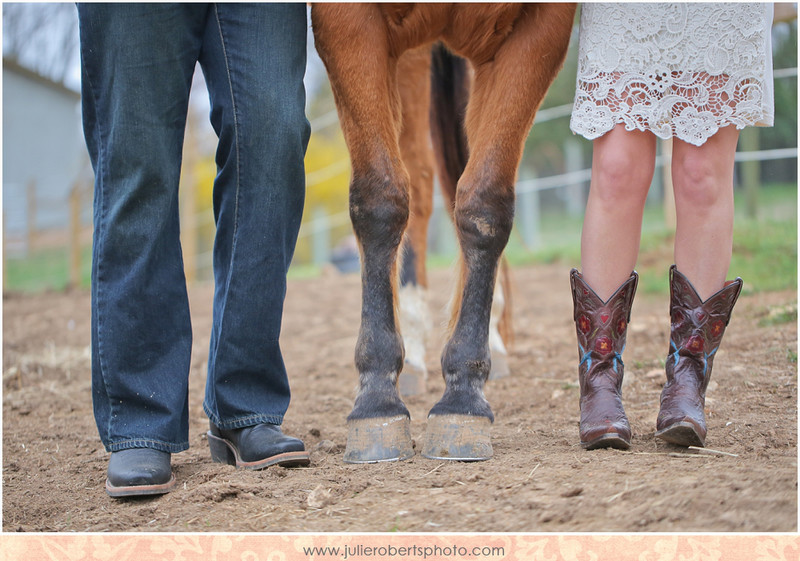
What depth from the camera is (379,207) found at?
5.62 feet

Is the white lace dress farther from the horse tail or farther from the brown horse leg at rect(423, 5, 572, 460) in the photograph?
the horse tail

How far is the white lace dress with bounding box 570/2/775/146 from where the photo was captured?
5.24 ft

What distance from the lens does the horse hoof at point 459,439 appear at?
5.10 feet

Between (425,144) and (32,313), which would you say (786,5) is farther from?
(32,313)

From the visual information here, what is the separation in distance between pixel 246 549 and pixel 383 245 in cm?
80

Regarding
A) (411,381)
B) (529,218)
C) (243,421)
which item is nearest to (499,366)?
(411,381)

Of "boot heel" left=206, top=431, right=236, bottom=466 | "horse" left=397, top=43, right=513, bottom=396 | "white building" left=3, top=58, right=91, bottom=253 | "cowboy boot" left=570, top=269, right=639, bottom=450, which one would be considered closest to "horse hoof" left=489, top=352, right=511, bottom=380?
"horse" left=397, top=43, right=513, bottom=396

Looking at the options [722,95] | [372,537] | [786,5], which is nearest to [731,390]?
[722,95]

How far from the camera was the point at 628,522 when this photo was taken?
1.12 meters

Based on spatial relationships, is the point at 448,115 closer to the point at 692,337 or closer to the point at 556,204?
the point at 692,337

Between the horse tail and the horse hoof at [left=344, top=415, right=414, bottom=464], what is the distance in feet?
4.70

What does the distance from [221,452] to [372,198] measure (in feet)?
2.42

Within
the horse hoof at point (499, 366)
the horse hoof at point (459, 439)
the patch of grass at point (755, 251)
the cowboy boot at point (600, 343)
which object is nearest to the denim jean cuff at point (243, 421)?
the horse hoof at point (459, 439)

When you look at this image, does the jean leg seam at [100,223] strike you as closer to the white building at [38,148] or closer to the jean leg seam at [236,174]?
the jean leg seam at [236,174]
